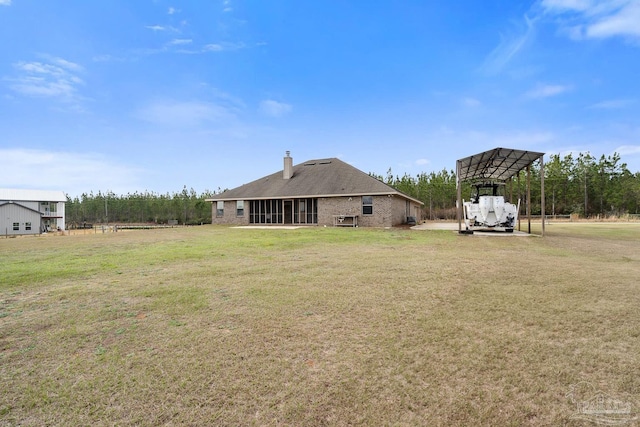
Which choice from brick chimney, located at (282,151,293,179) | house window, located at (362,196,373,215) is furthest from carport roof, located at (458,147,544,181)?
brick chimney, located at (282,151,293,179)

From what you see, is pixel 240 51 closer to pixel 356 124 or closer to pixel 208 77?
pixel 208 77

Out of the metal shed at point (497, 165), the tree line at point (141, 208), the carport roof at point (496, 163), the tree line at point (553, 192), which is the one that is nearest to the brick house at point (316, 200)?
the carport roof at point (496, 163)

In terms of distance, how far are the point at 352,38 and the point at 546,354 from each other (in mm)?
16782

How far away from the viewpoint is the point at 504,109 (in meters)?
19.2

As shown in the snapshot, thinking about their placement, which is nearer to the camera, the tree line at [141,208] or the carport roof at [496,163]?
the carport roof at [496,163]

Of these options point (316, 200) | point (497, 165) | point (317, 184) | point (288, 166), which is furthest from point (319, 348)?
point (288, 166)

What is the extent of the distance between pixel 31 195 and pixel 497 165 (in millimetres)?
54657

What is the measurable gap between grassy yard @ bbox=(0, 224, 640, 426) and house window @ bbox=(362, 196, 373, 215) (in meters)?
15.0

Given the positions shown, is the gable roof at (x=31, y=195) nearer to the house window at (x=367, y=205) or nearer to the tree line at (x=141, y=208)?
the tree line at (x=141, y=208)

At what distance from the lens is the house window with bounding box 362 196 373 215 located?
21.4 meters

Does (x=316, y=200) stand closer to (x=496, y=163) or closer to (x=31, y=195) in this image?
(x=496, y=163)

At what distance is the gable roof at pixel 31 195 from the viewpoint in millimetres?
41438

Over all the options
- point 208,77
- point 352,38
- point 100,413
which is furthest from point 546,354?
point 208,77

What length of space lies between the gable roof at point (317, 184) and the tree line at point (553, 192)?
54.6ft
